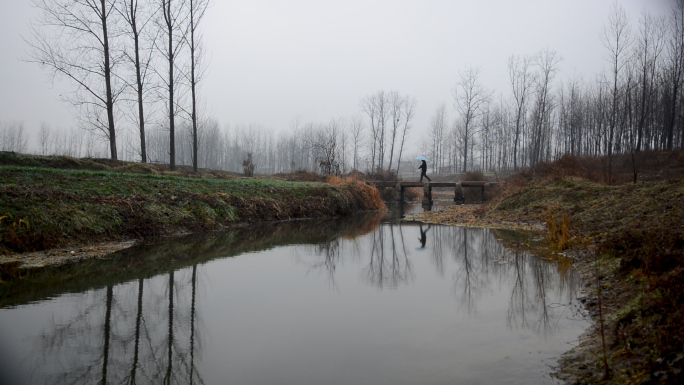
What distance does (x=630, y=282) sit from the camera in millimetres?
5391

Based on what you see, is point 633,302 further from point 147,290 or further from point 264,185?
point 264,185

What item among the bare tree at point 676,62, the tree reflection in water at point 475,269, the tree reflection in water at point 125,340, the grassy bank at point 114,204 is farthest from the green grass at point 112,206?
the bare tree at point 676,62

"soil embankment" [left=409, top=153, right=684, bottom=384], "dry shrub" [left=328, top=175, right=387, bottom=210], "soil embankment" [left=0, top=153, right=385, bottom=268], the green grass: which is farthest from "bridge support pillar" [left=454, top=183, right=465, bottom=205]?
"soil embankment" [left=409, top=153, right=684, bottom=384]

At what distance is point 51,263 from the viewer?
8.11m

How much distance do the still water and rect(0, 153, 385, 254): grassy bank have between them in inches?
68.9

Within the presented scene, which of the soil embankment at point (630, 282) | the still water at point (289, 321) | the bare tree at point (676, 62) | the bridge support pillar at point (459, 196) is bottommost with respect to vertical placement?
the still water at point (289, 321)

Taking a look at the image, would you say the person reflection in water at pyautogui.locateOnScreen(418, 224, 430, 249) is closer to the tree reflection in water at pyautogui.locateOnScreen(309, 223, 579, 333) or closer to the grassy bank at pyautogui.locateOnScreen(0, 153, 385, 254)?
the tree reflection in water at pyautogui.locateOnScreen(309, 223, 579, 333)

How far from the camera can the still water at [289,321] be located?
3941 millimetres

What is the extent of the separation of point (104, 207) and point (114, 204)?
0.42m

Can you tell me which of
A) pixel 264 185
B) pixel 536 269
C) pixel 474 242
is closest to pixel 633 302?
pixel 536 269

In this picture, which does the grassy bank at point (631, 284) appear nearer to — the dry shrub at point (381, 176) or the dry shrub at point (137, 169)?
the dry shrub at point (137, 169)

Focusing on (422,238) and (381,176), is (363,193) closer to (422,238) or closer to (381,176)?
(422,238)

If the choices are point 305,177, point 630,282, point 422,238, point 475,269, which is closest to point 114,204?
point 422,238

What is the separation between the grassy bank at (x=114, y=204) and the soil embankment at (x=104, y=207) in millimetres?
18
